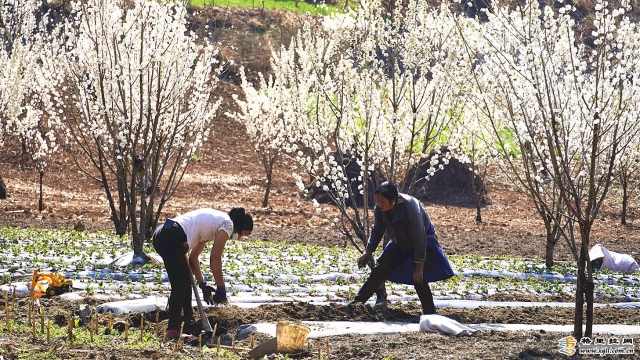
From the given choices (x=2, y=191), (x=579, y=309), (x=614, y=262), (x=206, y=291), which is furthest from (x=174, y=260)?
(x=2, y=191)

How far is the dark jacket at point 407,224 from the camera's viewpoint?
6664 millimetres

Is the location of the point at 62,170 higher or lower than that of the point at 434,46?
lower

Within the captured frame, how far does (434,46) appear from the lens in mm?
9523

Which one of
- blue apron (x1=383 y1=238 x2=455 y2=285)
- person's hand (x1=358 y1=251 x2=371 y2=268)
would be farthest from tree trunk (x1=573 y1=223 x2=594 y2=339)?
person's hand (x1=358 y1=251 x2=371 y2=268)

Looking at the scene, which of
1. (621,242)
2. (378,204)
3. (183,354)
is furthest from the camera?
(621,242)

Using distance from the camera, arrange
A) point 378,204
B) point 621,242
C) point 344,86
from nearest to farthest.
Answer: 1. point 378,204
2. point 344,86
3. point 621,242

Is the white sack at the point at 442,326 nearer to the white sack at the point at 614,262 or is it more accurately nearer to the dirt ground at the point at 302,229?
the dirt ground at the point at 302,229

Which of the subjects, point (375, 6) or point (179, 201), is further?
point (179, 201)

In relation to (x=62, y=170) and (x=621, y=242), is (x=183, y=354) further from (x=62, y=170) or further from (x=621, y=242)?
(x=62, y=170)

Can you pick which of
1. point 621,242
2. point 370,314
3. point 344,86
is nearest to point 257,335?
point 370,314

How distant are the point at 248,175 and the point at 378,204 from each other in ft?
60.9

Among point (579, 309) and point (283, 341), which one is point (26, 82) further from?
point (579, 309)

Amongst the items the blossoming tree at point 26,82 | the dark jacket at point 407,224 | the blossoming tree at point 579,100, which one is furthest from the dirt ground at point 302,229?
the blossoming tree at point 26,82

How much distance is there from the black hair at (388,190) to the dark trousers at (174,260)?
1691mm
